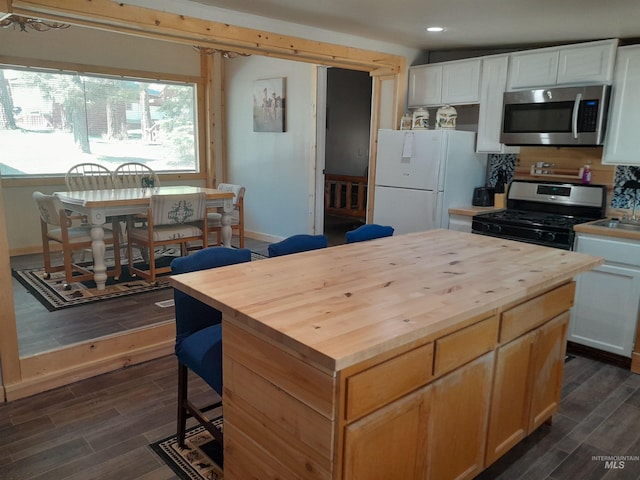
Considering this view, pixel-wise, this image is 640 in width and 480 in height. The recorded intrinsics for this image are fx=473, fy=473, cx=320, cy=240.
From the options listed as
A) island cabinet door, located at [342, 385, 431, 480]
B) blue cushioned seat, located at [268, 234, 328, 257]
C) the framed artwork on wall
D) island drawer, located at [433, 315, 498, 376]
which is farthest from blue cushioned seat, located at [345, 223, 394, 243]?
the framed artwork on wall

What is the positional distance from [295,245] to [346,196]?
5664mm

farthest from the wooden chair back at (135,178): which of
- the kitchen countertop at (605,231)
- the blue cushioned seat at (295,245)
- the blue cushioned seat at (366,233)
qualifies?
the kitchen countertop at (605,231)

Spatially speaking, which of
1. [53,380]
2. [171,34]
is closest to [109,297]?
[53,380]

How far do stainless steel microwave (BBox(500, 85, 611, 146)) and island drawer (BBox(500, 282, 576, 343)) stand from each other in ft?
5.40

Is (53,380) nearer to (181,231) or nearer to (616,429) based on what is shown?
(181,231)

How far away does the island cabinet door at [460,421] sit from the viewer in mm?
1616

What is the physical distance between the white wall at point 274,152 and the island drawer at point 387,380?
4.44m

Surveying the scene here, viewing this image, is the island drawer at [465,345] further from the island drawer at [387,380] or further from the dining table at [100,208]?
the dining table at [100,208]

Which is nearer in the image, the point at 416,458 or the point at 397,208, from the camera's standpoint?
the point at 416,458

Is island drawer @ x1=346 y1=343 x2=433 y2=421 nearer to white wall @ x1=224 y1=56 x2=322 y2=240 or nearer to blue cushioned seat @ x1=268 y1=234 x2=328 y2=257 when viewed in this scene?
blue cushioned seat @ x1=268 y1=234 x2=328 y2=257

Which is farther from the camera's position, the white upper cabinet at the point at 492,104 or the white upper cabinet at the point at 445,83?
the white upper cabinet at the point at 445,83

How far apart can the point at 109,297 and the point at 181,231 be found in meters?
0.87

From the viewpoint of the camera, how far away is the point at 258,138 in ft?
21.0

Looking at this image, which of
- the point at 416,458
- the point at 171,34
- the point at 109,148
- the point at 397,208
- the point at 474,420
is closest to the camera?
the point at 416,458
